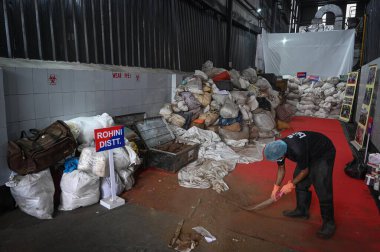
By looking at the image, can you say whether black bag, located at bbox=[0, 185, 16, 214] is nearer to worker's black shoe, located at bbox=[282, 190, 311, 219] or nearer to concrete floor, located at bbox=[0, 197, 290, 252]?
concrete floor, located at bbox=[0, 197, 290, 252]

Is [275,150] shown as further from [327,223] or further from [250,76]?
[250,76]

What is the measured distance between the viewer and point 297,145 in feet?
7.91

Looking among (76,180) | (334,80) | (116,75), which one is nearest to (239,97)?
(116,75)

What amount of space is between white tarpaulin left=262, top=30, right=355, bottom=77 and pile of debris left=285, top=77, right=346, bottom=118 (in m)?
0.61

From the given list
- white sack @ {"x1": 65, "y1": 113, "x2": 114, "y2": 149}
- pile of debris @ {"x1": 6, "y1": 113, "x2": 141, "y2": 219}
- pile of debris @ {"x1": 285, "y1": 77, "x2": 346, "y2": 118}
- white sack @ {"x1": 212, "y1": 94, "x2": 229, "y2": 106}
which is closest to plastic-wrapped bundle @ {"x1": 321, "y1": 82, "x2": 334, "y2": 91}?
pile of debris @ {"x1": 285, "y1": 77, "x2": 346, "y2": 118}

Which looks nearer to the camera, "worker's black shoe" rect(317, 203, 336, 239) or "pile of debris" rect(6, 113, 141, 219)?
"worker's black shoe" rect(317, 203, 336, 239)

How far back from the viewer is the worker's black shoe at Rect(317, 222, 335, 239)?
2508 mm

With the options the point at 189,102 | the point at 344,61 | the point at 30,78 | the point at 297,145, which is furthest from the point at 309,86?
the point at 30,78

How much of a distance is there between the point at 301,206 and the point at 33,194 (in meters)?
2.79

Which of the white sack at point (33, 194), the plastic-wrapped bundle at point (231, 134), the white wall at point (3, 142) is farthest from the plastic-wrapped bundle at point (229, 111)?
the white wall at point (3, 142)

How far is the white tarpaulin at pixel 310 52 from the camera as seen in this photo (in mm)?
10328

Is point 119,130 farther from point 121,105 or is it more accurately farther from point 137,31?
point 137,31

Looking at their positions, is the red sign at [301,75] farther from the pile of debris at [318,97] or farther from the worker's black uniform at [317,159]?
the worker's black uniform at [317,159]

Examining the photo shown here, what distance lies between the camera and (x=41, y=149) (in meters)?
2.76
